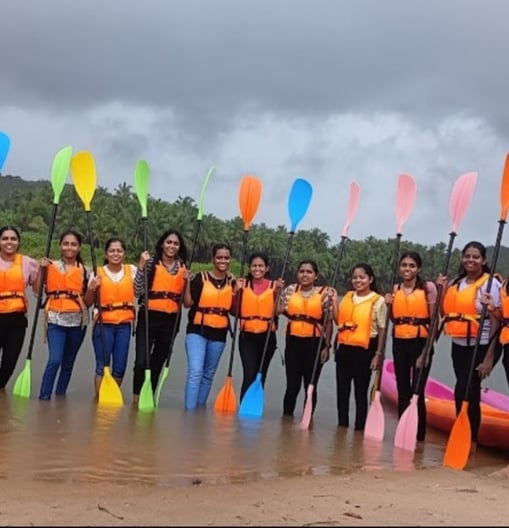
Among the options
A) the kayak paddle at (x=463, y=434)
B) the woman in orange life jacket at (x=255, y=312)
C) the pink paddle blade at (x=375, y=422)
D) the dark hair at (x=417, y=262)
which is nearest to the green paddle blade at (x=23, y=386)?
the woman in orange life jacket at (x=255, y=312)

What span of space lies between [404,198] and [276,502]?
3708 mm

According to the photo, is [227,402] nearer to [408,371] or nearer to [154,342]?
[154,342]

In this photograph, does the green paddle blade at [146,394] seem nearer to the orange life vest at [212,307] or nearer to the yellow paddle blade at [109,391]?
the yellow paddle blade at [109,391]

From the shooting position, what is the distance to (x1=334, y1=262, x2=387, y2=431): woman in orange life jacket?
17.8ft

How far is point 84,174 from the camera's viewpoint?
667 centimetres

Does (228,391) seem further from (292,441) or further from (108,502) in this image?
(108,502)

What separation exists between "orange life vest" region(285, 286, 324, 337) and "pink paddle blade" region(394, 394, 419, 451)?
991mm

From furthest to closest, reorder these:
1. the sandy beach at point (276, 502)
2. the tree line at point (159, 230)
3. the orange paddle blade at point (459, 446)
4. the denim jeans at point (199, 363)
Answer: the tree line at point (159, 230) < the denim jeans at point (199, 363) < the orange paddle blade at point (459, 446) < the sandy beach at point (276, 502)

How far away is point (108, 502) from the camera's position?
2.99 metres

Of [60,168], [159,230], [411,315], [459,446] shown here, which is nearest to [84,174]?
[60,168]

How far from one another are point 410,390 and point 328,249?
5702 cm

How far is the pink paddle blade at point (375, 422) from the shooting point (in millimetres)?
5395

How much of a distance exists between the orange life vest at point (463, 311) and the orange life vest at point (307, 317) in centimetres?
109

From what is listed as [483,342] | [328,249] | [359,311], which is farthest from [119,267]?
[328,249]
